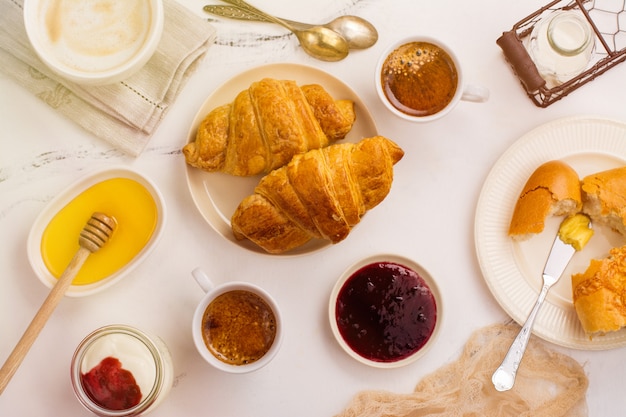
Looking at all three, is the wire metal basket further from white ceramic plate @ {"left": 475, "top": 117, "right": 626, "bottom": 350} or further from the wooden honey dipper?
the wooden honey dipper

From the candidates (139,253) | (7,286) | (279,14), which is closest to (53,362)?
(7,286)

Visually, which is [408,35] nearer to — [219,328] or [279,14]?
[279,14]

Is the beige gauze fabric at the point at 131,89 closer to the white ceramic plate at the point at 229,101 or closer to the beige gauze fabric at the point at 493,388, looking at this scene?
the white ceramic plate at the point at 229,101

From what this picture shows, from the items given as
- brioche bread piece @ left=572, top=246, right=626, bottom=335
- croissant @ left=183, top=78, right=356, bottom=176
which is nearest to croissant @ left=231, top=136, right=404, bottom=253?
croissant @ left=183, top=78, right=356, bottom=176

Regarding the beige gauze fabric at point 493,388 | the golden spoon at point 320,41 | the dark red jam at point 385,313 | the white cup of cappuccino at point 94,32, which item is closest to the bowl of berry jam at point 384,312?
the dark red jam at point 385,313

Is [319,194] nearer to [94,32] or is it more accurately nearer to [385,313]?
[385,313]

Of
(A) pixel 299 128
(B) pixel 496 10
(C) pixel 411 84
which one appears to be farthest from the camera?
(B) pixel 496 10

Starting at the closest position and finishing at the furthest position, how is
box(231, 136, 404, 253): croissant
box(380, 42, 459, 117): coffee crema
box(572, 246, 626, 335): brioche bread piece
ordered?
box(231, 136, 404, 253): croissant, box(572, 246, 626, 335): brioche bread piece, box(380, 42, 459, 117): coffee crema
